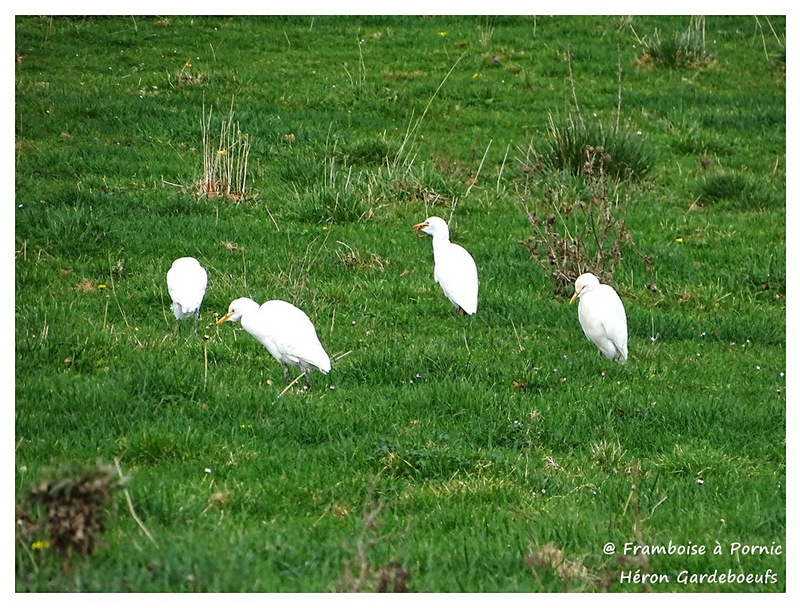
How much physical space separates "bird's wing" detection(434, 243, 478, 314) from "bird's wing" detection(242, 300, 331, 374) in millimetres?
1901

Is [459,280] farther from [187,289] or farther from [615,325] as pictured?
[187,289]

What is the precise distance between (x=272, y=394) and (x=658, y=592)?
3.03 metres

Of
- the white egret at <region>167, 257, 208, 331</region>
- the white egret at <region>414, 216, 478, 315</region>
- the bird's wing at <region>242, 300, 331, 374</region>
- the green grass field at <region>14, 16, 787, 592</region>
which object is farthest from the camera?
the white egret at <region>414, 216, 478, 315</region>

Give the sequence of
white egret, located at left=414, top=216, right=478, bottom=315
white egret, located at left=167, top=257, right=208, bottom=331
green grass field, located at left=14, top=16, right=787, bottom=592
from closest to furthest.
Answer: green grass field, located at left=14, top=16, right=787, bottom=592 < white egret, located at left=167, top=257, right=208, bottom=331 < white egret, located at left=414, top=216, right=478, bottom=315

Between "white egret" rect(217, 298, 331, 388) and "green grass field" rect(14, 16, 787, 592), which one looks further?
"white egret" rect(217, 298, 331, 388)

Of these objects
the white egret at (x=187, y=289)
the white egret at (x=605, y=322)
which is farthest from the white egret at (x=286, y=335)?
the white egret at (x=605, y=322)

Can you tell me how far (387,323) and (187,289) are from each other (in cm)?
168

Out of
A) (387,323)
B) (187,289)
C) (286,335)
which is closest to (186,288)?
(187,289)

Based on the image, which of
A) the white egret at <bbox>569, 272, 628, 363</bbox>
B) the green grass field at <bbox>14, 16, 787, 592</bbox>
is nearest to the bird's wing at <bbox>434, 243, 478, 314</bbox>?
the green grass field at <bbox>14, 16, 787, 592</bbox>

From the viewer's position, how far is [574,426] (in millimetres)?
7152

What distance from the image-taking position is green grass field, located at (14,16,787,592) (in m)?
5.30

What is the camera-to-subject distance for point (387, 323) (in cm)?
905

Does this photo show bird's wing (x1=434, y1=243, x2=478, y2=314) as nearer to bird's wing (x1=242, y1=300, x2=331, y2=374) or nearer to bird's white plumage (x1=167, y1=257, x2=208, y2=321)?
bird's wing (x1=242, y1=300, x2=331, y2=374)

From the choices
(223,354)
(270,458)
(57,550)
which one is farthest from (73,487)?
(223,354)
